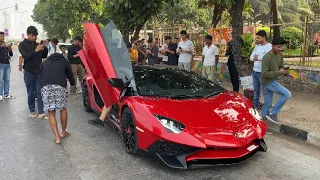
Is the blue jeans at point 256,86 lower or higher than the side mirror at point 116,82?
lower

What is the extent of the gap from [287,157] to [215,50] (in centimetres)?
453

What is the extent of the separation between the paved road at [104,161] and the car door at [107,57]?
0.85 m

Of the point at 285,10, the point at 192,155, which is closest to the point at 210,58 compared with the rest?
the point at 192,155

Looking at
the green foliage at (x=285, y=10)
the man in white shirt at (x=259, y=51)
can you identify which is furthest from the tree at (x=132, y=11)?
the green foliage at (x=285, y=10)

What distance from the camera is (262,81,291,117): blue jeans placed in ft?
18.8

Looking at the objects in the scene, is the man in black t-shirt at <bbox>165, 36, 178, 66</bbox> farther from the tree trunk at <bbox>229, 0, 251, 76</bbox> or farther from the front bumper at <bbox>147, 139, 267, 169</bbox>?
the front bumper at <bbox>147, 139, 267, 169</bbox>

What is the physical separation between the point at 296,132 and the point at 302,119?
0.75 m

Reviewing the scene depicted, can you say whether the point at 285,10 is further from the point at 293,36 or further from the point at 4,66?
the point at 4,66

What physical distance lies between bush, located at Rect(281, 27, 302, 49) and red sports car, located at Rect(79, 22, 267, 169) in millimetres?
4805

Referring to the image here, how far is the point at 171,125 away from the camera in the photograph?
3859 mm

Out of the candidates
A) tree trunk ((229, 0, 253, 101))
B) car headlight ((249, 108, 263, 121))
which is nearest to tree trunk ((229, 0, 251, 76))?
tree trunk ((229, 0, 253, 101))

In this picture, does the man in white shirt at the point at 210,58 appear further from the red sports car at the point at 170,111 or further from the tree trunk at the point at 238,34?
the red sports car at the point at 170,111

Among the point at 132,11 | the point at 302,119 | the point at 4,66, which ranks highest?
the point at 132,11

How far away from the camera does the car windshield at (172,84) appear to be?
15.4 ft
